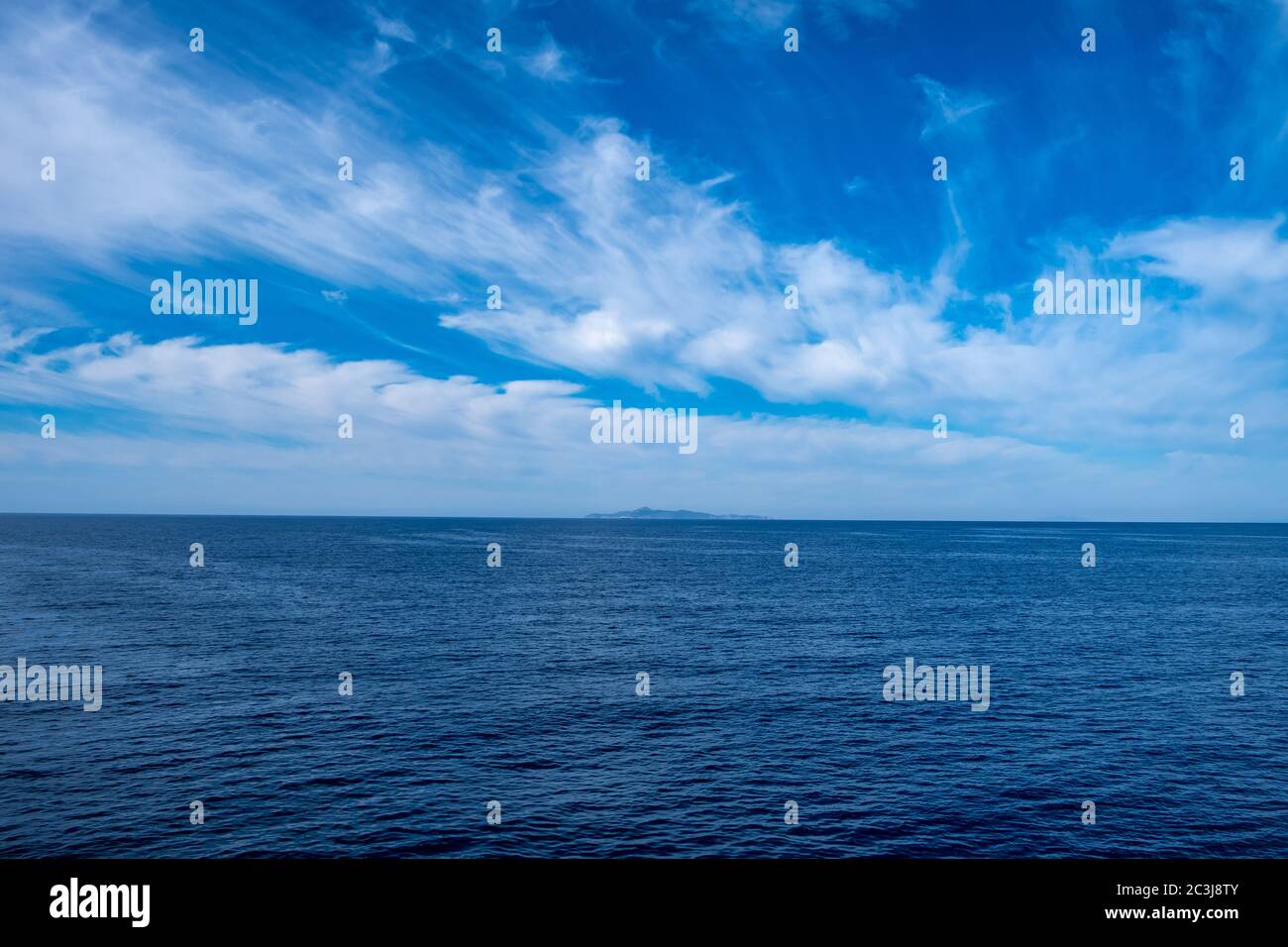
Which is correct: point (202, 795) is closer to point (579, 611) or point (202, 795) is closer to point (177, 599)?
point (579, 611)

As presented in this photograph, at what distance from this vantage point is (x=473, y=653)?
68.3 metres

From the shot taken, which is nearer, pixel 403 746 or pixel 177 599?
pixel 403 746

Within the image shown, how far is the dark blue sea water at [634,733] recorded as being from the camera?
3297 cm

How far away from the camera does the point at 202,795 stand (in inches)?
1421

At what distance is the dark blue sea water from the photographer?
108ft

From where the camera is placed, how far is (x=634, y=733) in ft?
151
